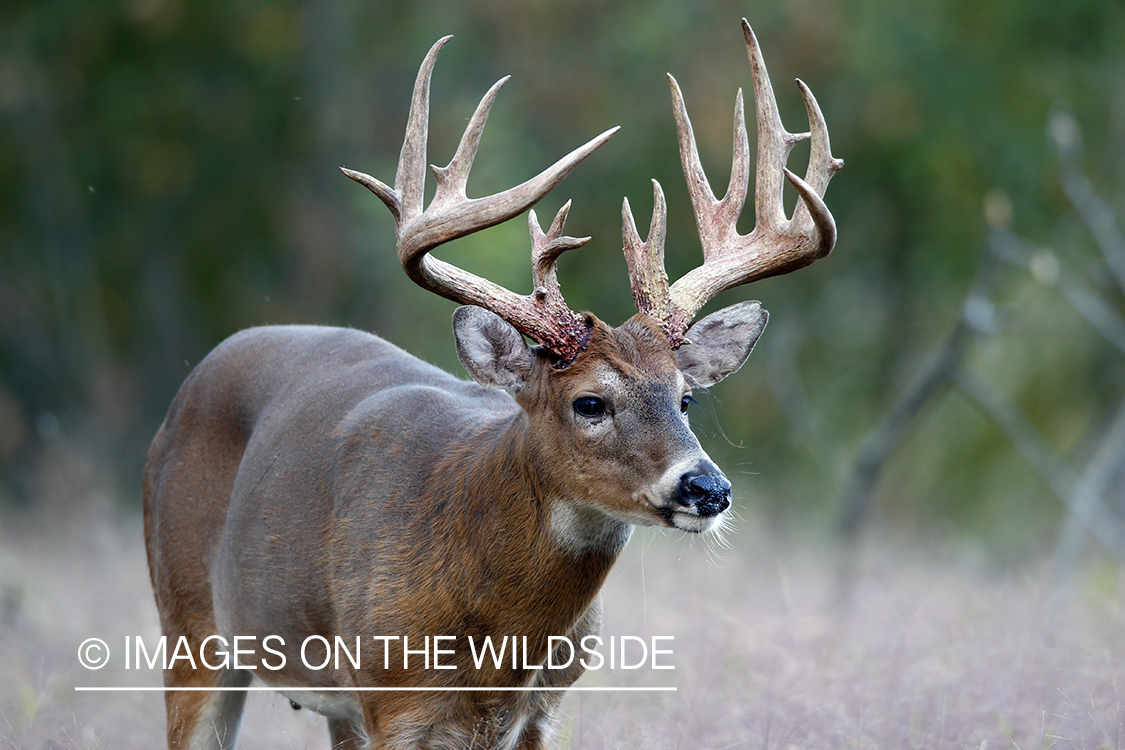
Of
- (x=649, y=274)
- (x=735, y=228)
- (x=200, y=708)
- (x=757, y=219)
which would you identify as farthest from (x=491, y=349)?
(x=200, y=708)

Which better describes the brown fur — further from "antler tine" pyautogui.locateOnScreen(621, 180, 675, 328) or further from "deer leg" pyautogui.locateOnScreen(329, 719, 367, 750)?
"antler tine" pyautogui.locateOnScreen(621, 180, 675, 328)

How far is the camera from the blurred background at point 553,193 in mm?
13922

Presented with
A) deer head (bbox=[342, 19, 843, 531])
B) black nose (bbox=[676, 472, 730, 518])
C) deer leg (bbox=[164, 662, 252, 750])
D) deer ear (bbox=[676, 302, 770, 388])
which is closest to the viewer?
black nose (bbox=[676, 472, 730, 518])

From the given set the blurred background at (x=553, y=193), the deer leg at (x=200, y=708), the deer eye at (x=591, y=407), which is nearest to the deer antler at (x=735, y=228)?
the deer eye at (x=591, y=407)

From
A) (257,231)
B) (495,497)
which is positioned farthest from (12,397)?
(495,497)

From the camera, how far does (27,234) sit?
1585 cm

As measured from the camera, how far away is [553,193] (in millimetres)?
14234

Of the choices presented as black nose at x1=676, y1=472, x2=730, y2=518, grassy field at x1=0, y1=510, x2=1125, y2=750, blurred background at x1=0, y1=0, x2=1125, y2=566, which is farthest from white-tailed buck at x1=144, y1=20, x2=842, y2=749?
blurred background at x1=0, y1=0, x2=1125, y2=566

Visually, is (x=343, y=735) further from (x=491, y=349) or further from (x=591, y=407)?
(x=591, y=407)

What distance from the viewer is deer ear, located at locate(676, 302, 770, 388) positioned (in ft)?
14.8

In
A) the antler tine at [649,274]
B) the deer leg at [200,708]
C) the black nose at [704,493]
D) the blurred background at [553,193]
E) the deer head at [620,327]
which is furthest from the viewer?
the blurred background at [553,193]

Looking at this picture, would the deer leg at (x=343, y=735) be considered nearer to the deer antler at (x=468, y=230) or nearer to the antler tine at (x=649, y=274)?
the deer antler at (x=468, y=230)

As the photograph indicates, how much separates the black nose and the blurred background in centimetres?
894

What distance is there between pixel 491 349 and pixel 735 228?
1013 mm
